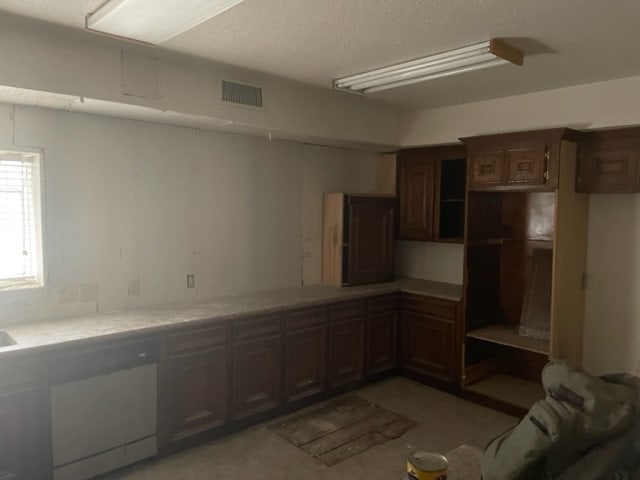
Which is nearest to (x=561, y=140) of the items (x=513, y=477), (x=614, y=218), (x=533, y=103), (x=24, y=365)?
(x=533, y=103)

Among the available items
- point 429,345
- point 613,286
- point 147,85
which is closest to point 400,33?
point 147,85

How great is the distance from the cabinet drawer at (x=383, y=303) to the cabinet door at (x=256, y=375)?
1024 millimetres

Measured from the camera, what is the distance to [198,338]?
322 centimetres

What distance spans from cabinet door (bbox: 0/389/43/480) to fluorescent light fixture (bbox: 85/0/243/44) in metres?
1.89

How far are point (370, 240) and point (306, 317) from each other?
1127 millimetres

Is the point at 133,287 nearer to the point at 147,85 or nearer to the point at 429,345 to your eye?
the point at 147,85

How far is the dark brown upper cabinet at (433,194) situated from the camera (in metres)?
4.53

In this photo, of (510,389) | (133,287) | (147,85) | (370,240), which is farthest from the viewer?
(370,240)

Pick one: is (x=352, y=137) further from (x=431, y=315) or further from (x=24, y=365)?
(x=24, y=365)

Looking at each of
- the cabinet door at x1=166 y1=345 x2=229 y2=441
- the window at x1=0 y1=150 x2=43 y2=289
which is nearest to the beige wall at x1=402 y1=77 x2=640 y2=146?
the cabinet door at x1=166 y1=345 x2=229 y2=441

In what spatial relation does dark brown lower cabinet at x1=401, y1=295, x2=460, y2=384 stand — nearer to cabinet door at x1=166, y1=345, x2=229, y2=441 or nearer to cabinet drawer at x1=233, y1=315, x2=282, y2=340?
cabinet drawer at x1=233, y1=315, x2=282, y2=340

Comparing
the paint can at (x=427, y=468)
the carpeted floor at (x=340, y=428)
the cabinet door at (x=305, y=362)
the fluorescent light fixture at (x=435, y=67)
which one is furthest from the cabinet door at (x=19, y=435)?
the fluorescent light fixture at (x=435, y=67)

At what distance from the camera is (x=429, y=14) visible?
2301 mm

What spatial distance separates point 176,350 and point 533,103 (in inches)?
127
